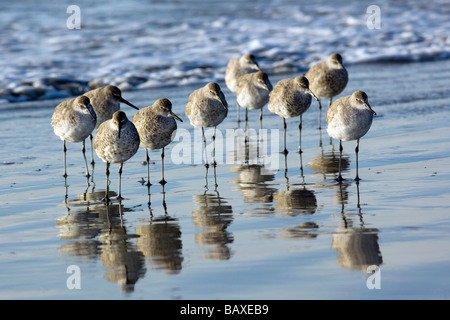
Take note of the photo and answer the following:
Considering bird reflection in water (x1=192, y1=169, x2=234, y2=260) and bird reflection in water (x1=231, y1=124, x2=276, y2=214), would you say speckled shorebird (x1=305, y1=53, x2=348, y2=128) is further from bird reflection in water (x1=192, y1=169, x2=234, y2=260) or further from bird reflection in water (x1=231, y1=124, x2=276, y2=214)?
bird reflection in water (x1=192, y1=169, x2=234, y2=260)

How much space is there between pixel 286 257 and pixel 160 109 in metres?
3.95

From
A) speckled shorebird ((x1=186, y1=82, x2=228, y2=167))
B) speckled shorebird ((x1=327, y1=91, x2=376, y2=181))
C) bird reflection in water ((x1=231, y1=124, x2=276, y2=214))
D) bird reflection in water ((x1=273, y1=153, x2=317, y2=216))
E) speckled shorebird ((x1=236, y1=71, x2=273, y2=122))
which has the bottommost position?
bird reflection in water ((x1=273, y1=153, x2=317, y2=216))

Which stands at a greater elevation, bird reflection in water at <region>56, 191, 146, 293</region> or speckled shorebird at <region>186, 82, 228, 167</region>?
speckled shorebird at <region>186, 82, 228, 167</region>

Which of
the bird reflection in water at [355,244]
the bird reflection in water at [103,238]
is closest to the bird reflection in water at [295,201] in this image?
the bird reflection in water at [355,244]

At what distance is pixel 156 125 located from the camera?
9383mm

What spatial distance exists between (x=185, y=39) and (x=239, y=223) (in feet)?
53.4

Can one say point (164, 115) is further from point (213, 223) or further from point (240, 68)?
point (240, 68)

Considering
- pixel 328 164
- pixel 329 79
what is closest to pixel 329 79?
pixel 329 79

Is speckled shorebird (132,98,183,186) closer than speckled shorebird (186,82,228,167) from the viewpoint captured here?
Yes

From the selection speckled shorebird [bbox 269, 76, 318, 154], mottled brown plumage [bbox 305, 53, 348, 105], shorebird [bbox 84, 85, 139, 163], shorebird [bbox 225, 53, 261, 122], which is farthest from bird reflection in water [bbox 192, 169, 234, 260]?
shorebird [bbox 225, 53, 261, 122]

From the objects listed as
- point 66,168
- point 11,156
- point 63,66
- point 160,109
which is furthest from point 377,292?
point 63,66

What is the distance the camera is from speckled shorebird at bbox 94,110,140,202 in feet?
27.6

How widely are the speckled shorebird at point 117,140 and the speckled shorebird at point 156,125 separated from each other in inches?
30.4

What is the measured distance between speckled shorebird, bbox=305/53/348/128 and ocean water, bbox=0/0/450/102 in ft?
16.4
